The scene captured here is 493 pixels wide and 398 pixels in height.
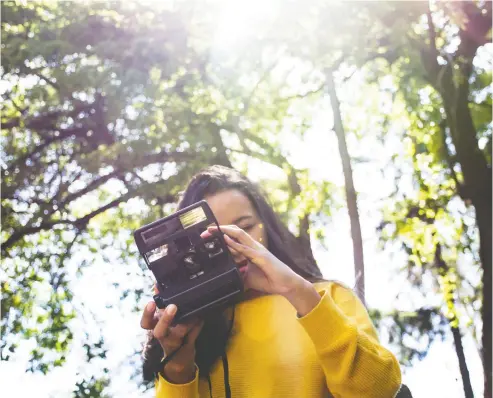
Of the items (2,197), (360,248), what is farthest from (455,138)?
(2,197)

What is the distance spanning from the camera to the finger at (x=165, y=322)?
1.70 m

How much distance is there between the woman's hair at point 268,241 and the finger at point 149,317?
0.44 ft

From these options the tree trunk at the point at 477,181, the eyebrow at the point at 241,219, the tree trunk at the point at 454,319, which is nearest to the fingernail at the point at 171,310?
the eyebrow at the point at 241,219

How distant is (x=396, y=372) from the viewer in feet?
5.43

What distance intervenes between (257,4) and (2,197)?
195 inches

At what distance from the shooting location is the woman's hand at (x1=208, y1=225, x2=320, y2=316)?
5.35 ft

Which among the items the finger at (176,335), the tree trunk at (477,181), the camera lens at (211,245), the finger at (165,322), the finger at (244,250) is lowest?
the tree trunk at (477,181)

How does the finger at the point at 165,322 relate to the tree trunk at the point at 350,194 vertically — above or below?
above

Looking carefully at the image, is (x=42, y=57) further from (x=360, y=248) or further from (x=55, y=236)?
(x=360, y=248)

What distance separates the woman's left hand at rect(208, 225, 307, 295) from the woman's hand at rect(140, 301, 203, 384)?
247mm

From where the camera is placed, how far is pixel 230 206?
212 cm

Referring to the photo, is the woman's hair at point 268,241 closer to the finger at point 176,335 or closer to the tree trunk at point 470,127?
the finger at point 176,335

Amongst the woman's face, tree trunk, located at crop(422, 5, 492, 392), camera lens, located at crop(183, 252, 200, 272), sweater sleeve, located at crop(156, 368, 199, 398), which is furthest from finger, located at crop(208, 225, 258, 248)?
tree trunk, located at crop(422, 5, 492, 392)

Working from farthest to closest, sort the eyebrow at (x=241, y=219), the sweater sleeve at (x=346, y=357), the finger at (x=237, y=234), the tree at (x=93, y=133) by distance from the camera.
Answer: the tree at (x=93, y=133)
the eyebrow at (x=241, y=219)
the finger at (x=237, y=234)
the sweater sleeve at (x=346, y=357)
